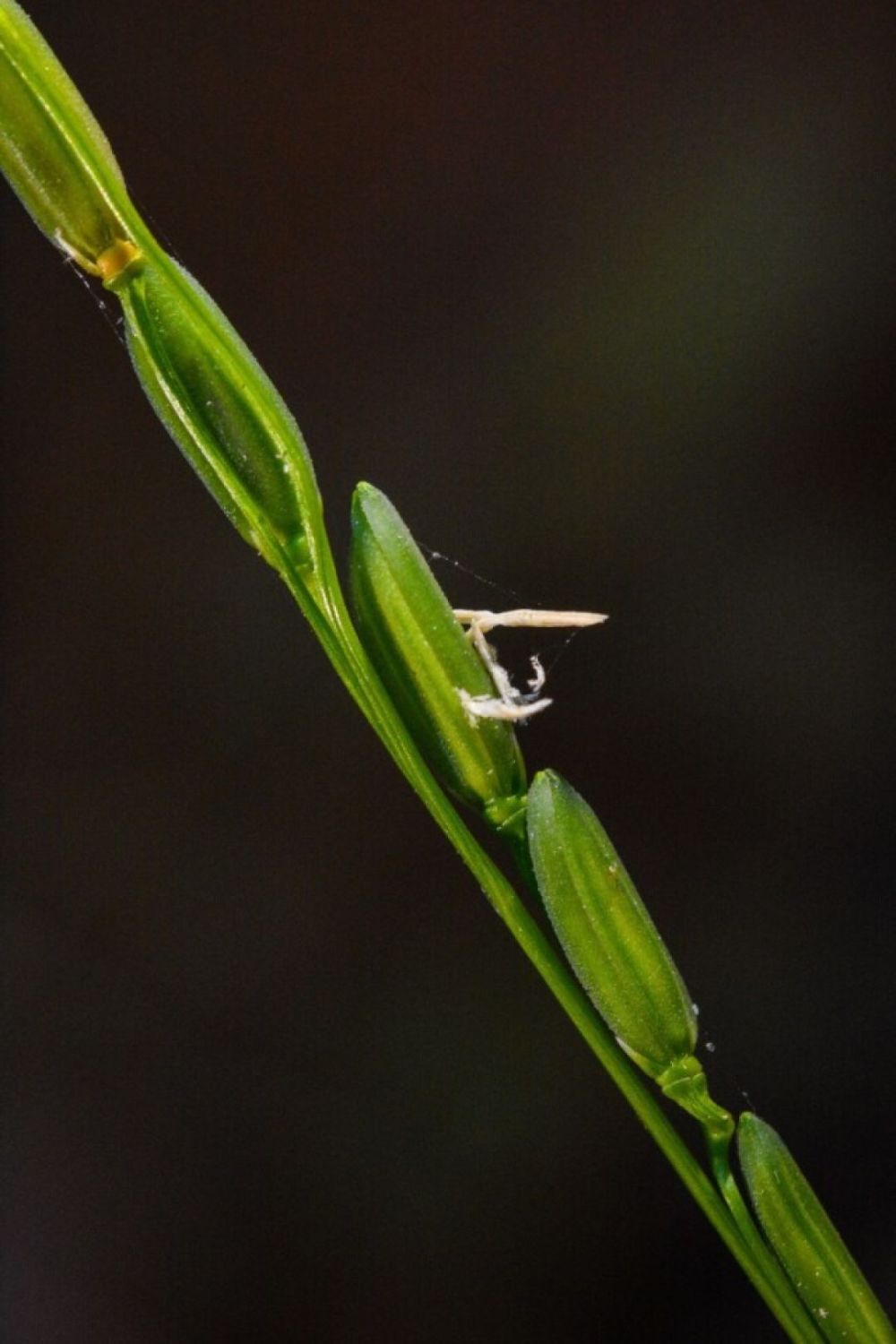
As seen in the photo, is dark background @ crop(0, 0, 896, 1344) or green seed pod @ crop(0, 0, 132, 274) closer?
green seed pod @ crop(0, 0, 132, 274)

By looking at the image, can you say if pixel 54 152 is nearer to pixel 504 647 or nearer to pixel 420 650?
pixel 420 650

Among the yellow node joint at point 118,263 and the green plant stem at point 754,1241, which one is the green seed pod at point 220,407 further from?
the green plant stem at point 754,1241

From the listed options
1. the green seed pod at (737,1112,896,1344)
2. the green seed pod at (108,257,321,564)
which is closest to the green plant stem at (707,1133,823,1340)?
the green seed pod at (737,1112,896,1344)

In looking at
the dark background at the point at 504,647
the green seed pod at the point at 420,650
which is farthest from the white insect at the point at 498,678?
the dark background at the point at 504,647

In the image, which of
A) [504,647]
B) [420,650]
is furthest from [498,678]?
[504,647]

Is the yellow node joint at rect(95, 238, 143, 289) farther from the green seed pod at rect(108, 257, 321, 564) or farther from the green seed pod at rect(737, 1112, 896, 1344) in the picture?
the green seed pod at rect(737, 1112, 896, 1344)

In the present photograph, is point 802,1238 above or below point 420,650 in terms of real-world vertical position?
below

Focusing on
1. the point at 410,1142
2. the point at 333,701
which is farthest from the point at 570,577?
the point at 410,1142
